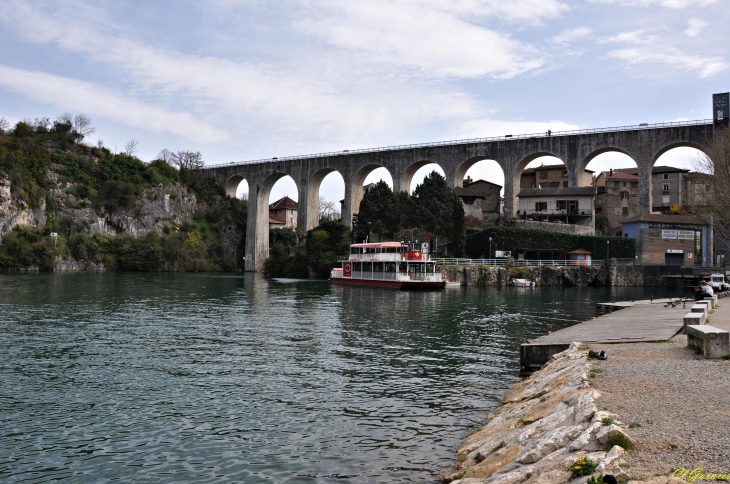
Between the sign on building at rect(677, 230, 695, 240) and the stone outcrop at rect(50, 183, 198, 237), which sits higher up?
the stone outcrop at rect(50, 183, 198, 237)

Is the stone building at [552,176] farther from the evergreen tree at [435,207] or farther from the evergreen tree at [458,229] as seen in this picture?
the evergreen tree at [458,229]

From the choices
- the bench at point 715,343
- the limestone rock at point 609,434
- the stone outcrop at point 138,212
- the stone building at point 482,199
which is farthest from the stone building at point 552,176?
the limestone rock at point 609,434

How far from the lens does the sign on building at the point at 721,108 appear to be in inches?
2128

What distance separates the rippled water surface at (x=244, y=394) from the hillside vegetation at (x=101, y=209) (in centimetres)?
5589

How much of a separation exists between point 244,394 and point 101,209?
79.4 meters

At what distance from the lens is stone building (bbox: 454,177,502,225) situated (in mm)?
73706

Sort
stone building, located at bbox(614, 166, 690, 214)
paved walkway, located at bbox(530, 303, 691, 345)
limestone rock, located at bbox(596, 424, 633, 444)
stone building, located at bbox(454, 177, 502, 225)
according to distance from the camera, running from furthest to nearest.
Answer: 1. stone building, located at bbox(614, 166, 690, 214)
2. stone building, located at bbox(454, 177, 502, 225)
3. paved walkway, located at bbox(530, 303, 691, 345)
4. limestone rock, located at bbox(596, 424, 633, 444)

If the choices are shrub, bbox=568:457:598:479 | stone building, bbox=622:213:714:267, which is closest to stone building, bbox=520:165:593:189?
stone building, bbox=622:213:714:267

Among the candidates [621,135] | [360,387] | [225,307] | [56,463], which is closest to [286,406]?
[360,387]

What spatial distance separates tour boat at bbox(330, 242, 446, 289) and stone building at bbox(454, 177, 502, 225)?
2203 cm

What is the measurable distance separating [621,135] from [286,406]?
57.0m

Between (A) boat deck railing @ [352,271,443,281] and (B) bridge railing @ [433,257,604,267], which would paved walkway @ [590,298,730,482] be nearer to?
(A) boat deck railing @ [352,271,443,281]

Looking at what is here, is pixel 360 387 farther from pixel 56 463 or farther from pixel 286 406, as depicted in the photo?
pixel 56 463

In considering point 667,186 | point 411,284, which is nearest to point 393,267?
point 411,284
